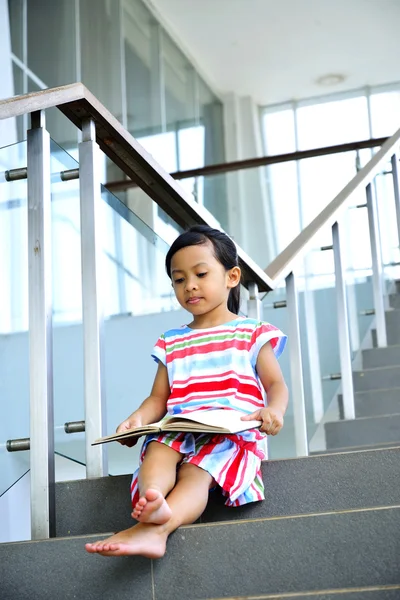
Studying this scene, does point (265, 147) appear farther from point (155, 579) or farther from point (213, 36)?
point (155, 579)

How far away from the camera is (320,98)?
356 inches

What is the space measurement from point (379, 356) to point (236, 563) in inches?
105

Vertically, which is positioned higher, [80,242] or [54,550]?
[80,242]

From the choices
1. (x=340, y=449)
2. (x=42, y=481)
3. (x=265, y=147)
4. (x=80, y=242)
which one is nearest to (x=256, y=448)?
(x=42, y=481)

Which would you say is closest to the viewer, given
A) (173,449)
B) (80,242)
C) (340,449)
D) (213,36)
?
(173,449)

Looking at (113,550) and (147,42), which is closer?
(113,550)

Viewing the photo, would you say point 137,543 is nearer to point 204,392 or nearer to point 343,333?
point 204,392

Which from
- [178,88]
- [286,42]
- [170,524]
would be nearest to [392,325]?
[170,524]

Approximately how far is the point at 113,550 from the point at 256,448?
0.53m

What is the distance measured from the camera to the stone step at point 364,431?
11.1ft

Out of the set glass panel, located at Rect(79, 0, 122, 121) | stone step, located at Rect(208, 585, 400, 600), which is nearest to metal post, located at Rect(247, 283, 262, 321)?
stone step, located at Rect(208, 585, 400, 600)

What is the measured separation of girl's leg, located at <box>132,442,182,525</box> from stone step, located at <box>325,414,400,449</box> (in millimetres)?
1774

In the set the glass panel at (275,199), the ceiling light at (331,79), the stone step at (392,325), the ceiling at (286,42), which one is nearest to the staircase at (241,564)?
the stone step at (392,325)

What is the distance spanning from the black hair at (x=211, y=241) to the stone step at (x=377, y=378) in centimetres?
180
